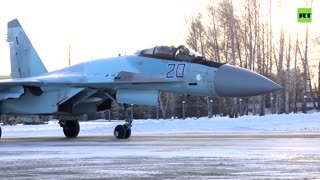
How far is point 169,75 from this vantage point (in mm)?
21922

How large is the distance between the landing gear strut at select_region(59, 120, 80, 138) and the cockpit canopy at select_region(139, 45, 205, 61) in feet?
13.0

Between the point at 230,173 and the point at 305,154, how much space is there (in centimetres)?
353

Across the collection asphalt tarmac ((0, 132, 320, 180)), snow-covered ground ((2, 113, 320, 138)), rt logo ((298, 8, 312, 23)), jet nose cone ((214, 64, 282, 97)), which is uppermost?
rt logo ((298, 8, 312, 23))

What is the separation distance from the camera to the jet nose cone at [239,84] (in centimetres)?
2097

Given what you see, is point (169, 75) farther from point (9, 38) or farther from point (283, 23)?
point (283, 23)

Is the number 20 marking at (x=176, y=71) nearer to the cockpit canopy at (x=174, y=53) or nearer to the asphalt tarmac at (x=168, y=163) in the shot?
the cockpit canopy at (x=174, y=53)

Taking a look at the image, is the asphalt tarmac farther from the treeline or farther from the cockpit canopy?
the treeline

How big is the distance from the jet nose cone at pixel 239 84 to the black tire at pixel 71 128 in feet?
19.1

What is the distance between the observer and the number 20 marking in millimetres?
21797

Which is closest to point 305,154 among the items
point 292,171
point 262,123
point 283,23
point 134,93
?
point 292,171

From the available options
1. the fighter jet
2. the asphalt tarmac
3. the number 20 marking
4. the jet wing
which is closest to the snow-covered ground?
the fighter jet

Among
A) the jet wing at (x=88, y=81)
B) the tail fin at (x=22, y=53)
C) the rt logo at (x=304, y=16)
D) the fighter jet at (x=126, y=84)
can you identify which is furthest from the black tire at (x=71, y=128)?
the rt logo at (x=304, y=16)

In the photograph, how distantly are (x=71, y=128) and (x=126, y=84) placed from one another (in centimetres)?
359

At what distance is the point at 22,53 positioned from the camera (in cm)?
2762
